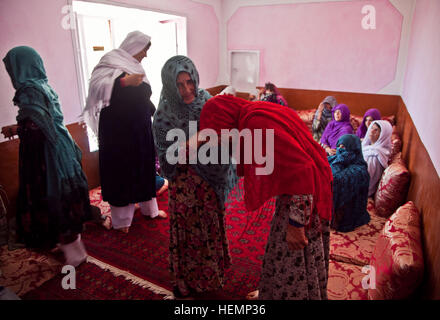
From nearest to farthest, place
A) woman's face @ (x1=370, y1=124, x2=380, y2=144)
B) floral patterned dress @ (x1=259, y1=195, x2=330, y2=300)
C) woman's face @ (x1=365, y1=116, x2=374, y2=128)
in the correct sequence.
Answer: floral patterned dress @ (x1=259, y1=195, x2=330, y2=300) < woman's face @ (x1=370, y1=124, x2=380, y2=144) < woman's face @ (x1=365, y1=116, x2=374, y2=128)

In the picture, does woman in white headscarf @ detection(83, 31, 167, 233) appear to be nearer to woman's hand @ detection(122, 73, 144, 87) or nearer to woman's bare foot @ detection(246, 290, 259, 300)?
woman's hand @ detection(122, 73, 144, 87)

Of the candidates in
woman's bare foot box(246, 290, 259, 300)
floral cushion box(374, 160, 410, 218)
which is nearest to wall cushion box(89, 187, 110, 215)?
woman's bare foot box(246, 290, 259, 300)

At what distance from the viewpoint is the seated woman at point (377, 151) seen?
318 cm

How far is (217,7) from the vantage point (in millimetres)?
5555

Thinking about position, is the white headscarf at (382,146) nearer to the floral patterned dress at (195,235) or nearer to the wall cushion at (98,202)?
the floral patterned dress at (195,235)

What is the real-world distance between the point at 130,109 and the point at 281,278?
175 cm

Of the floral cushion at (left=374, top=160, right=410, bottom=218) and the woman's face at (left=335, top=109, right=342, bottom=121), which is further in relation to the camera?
the woman's face at (left=335, top=109, right=342, bottom=121)

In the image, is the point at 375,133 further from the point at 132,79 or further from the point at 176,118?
the point at 132,79

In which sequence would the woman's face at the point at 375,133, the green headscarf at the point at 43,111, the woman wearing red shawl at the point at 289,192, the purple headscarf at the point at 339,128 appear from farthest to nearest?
1. the purple headscarf at the point at 339,128
2. the woman's face at the point at 375,133
3. the green headscarf at the point at 43,111
4. the woman wearing red shawl at the point at 289,192

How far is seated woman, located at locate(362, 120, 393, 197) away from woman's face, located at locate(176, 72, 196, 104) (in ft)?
7.59

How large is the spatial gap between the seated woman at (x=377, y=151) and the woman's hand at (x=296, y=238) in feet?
7.40

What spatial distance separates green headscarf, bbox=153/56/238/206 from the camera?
1.76 m

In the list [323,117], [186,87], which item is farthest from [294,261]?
[323,117]

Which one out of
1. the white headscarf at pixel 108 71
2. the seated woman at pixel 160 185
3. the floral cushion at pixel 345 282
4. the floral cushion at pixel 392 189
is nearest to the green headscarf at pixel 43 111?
the white headscarf at pixel 108 71
